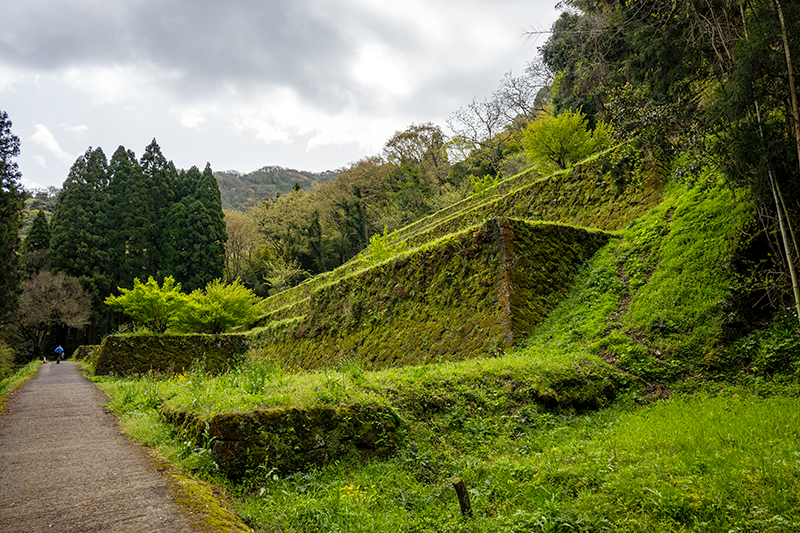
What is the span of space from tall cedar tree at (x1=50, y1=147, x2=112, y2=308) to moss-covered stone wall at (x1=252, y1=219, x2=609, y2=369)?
86.9 feet

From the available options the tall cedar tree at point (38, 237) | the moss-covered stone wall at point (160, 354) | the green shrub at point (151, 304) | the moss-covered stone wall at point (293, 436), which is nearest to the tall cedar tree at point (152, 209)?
the tall cedar tree at point (38, 237)

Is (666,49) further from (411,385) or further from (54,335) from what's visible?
(54,335)

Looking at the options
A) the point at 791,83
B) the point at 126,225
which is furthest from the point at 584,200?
the point at 126,225

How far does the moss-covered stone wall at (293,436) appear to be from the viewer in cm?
351

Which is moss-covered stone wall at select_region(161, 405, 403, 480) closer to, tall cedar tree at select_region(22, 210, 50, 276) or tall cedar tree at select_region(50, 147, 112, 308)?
tall cedar tree at select_region(50, 147, 112, 308)

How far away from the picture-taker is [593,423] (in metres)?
4.55

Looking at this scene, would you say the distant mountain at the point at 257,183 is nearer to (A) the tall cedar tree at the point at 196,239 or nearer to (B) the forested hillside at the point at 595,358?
(A) the tall cedar tree at the point at 196,239

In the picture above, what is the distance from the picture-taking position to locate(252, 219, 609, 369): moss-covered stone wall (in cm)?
756

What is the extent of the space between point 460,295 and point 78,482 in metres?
6.57

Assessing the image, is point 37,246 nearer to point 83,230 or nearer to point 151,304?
point 83,230

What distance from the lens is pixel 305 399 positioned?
161 inches

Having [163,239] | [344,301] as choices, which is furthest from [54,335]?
[344,301]

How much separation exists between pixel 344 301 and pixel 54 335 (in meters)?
31.0

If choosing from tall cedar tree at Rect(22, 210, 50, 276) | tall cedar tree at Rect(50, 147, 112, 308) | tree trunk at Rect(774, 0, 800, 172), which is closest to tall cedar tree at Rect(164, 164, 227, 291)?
tall cedar tree at Rect(50, 147, 112, 308)
